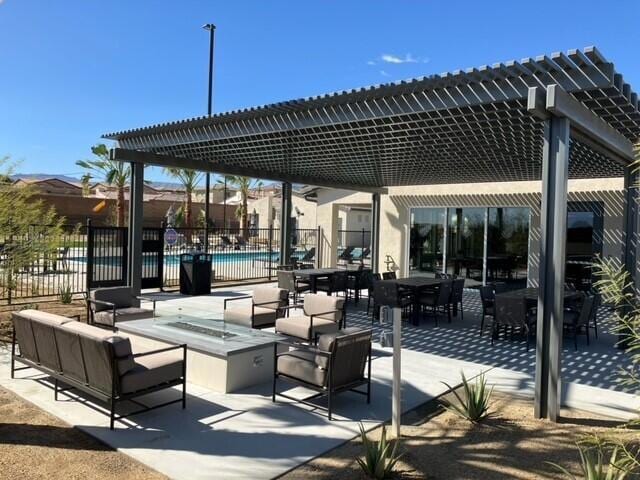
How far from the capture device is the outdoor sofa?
413cm

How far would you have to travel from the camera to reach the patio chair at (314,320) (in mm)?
6613

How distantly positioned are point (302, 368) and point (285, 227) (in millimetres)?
9493

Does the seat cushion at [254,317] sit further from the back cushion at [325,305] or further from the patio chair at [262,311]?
the back cushion at [325,305]

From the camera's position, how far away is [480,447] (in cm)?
393

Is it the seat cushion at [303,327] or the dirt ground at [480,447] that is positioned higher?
the seat cushion at [303,327]

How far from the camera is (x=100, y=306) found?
7.51m

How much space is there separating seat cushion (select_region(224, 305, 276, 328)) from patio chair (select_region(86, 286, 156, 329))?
1.22 metres

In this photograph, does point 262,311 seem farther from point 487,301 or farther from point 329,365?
point 487,301

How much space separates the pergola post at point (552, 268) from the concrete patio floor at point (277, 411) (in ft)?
2.04

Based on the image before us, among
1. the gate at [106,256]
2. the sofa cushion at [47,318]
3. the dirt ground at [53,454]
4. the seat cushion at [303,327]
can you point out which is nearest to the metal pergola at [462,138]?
the gate at [106,256]

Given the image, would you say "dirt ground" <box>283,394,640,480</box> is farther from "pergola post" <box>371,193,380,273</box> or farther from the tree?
the tree

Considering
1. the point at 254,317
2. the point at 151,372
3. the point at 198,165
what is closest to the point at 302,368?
the point at 151,372

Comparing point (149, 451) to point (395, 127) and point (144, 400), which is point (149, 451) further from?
point (395, 127)

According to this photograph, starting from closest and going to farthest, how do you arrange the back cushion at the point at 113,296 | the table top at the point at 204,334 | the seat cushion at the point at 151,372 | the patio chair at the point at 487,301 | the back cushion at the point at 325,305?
the seat cushion at the point at 151,372
the table top at the point at 204,334
the back cushion at the point at 325,305
the back cushion at the point at 113,296
the patio chair at the point at 487,301
